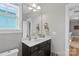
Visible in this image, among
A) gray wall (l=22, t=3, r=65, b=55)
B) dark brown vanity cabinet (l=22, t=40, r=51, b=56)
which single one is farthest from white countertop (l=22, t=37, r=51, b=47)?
gray wall (l=22, t=3, r=65, b=55)

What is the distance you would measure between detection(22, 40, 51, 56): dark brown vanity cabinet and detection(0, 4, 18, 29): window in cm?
29

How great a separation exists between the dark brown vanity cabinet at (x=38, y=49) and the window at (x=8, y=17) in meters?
0.29

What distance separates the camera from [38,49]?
1361 millimetres

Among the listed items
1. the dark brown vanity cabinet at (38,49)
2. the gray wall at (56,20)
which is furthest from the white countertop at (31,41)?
the gray wall at (56,20)

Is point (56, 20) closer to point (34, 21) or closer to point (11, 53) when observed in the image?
point (34, 21)

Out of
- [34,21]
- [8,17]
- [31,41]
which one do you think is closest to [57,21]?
[34,21]

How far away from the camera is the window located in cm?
133

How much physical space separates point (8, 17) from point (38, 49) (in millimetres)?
542

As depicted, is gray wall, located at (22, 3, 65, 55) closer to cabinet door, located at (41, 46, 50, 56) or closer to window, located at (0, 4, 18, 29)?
cabinet door, located at (41, 46, 50, 56)

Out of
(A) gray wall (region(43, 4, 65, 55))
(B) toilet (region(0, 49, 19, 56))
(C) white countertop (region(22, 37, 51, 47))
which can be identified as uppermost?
(A) gray wall (region(43, 4, 65, 55))

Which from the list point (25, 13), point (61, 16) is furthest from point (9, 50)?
point (61, 16)

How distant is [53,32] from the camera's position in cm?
136

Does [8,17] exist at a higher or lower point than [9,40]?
higher

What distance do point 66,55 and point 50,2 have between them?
677 mm
